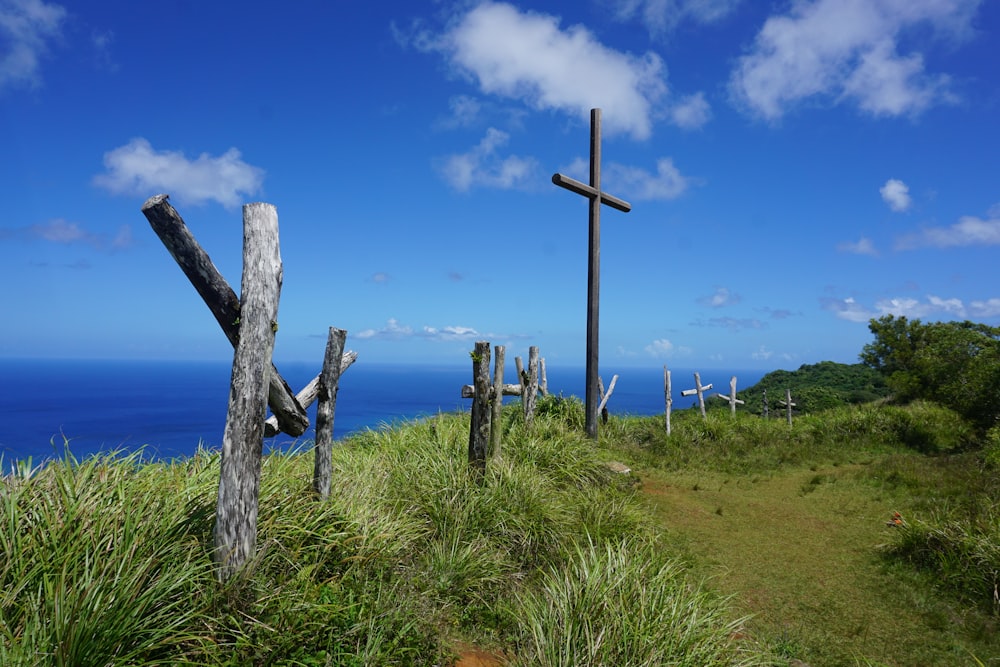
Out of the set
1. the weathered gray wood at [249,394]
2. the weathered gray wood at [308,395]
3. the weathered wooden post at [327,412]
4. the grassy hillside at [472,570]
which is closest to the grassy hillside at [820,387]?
the grassy hillside at [472,570]

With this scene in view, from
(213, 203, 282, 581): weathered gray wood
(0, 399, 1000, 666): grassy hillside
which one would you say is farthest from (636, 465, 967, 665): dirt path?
(213, 203, 282, 581): weathered gray wood

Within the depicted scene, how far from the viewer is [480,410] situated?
7.75 metres

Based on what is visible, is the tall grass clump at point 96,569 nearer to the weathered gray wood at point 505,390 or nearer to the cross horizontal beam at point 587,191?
the weathered gray wood at point 505,390

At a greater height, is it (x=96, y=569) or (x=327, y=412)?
(x=327, y=412)

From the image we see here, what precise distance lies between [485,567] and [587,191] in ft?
26.1

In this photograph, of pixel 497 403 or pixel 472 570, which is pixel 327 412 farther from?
pixel 497 403

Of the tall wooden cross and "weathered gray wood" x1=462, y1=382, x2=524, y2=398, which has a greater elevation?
the tall wooden cross

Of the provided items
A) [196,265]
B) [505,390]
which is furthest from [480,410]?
[196,265]

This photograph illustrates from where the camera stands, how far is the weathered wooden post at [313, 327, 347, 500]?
521cm

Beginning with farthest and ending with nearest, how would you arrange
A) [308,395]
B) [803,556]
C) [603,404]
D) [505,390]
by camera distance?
1. [603,404]
2. [505,390]
3. [803,556]
4. [308,395]

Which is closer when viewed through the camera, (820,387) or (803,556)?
(803,556)

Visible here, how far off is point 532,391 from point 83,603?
914 cm

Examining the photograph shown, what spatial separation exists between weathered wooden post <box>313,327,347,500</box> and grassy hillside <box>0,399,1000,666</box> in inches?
10.4

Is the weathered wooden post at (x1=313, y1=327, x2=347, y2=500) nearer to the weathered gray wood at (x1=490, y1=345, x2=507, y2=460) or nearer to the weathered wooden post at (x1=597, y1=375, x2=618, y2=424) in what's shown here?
the weathered gray wood at (x1=490, y1=345, x2=507, y2=460)
